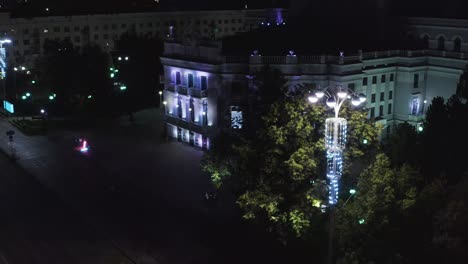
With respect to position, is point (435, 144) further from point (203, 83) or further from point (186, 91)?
point (186, 91)

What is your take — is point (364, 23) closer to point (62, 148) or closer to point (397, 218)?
point (62, 148)

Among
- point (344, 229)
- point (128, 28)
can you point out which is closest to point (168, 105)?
point (344, 229)

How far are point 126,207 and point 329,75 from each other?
84.3 feet

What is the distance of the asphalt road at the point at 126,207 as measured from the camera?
38500 mm

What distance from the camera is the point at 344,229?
31.5m

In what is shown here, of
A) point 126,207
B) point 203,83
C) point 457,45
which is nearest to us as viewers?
point 126,207

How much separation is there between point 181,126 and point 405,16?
33.6m

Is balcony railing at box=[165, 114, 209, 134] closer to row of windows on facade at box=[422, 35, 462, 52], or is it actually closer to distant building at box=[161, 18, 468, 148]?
distant building at box=[161, 18, 468, 148]

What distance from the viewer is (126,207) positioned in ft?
151

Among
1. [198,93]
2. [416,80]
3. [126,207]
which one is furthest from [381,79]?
[126,207]

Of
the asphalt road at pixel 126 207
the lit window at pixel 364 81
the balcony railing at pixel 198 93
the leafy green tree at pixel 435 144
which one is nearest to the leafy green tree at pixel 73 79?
the asphalt road at pixel 126 207

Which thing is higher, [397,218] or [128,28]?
[128,28]

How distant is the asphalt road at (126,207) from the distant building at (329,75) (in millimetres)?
4477

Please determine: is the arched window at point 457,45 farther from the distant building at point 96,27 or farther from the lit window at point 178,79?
the distant building at point 96,27
